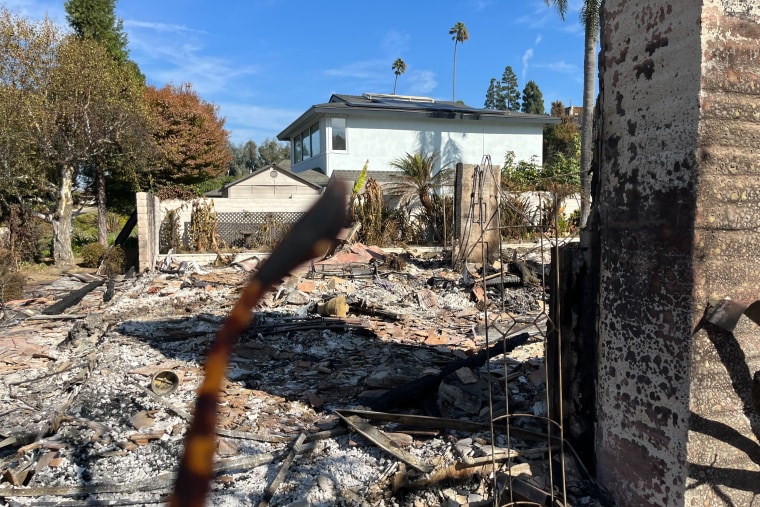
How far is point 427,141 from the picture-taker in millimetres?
24812

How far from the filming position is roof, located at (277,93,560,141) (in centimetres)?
2325

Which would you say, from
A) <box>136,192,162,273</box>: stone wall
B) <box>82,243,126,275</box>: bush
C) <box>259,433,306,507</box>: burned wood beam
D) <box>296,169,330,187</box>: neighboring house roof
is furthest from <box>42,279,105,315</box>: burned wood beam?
<box>296,169,330,187</box>: neighboring house roof

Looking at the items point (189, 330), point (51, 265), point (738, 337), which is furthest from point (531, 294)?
point (51, 265)

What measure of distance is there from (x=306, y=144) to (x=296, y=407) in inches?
909

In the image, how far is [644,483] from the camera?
10.2ft

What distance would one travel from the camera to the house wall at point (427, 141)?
23.9m

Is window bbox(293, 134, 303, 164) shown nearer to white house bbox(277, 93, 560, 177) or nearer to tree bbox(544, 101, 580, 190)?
white house bbox(277, 93, 560, 177)

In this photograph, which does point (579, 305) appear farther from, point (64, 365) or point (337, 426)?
point (64, 365)

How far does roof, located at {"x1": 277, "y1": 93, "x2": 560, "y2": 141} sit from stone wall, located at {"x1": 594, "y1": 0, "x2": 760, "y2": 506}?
2072cm

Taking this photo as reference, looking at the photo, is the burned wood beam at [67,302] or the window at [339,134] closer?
the burned wood beam at [67,302]

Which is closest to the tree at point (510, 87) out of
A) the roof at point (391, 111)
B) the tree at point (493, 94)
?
the tree at point (493, 94)

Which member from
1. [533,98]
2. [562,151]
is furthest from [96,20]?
[533,98]

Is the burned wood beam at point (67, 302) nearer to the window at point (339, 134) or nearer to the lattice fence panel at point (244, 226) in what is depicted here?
the lattice fence panel at point (244, 226)

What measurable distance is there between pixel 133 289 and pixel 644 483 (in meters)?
11.4
